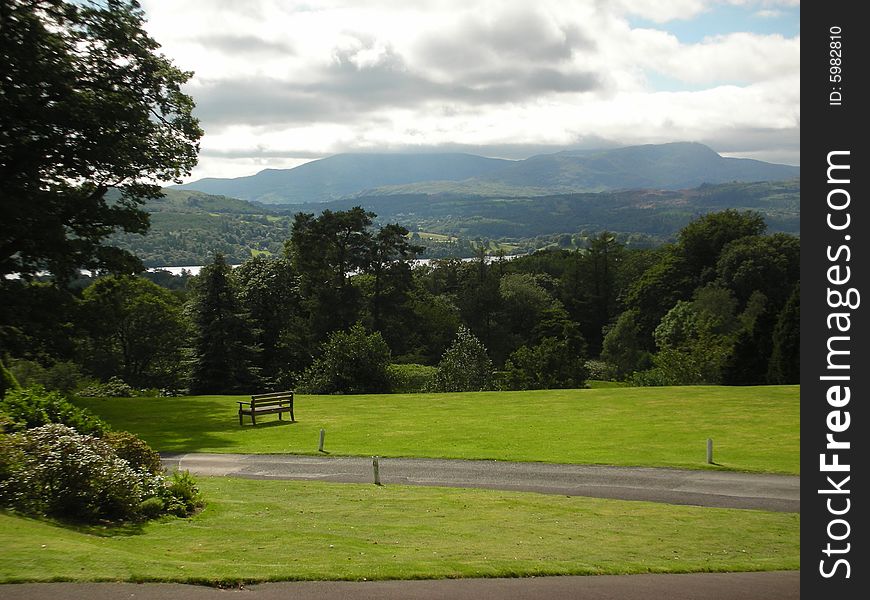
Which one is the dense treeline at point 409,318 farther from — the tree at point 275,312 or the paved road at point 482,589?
the paved road at point 482,589

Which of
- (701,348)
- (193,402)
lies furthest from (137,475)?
(701,348)

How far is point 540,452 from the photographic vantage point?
78.8 feet

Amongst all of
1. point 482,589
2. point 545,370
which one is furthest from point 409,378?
point 482,589

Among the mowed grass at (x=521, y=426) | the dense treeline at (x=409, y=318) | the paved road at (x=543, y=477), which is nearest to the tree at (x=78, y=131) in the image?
the dense treeline at (x=409, y=318)

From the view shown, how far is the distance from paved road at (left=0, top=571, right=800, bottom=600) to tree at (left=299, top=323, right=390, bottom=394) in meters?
37.1

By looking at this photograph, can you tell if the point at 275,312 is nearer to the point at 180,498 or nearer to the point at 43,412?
the point at 43,412

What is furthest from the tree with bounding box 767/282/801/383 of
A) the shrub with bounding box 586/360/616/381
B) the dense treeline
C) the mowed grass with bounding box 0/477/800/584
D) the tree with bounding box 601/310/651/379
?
the shrub with bounding box 586/360/616/381

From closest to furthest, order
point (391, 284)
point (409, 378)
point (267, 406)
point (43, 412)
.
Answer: point (43, 412), point (267, 406), point (409, 378), point (391, 284)

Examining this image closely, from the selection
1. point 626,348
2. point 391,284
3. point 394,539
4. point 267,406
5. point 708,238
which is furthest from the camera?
point 708,238

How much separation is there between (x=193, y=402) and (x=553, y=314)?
158 ft

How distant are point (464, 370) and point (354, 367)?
9.00 metres

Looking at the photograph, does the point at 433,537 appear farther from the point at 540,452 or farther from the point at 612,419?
the point at 612,419

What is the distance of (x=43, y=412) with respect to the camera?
1494 centimetres

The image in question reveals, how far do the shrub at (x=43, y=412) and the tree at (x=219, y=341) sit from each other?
1704 inches
